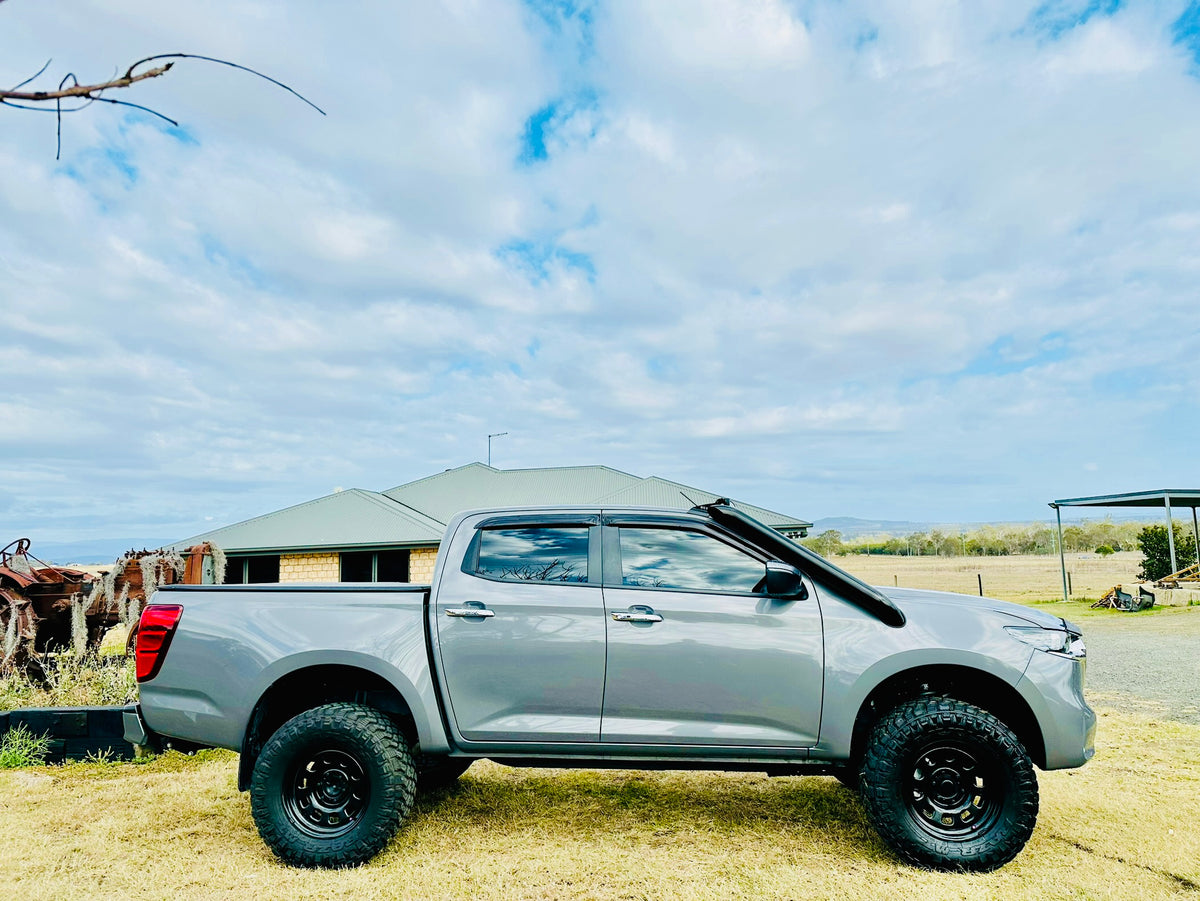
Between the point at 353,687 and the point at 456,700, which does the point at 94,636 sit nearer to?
the point at 353,687

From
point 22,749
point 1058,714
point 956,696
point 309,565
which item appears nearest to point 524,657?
point 956,696

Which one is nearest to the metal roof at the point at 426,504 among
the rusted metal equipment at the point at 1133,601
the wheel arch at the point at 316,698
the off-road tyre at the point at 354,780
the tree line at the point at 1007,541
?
the rusted metal equipment at the point at 1133,601

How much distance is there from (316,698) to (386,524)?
17238mm

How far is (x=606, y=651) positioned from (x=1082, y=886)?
Result: 103 inches

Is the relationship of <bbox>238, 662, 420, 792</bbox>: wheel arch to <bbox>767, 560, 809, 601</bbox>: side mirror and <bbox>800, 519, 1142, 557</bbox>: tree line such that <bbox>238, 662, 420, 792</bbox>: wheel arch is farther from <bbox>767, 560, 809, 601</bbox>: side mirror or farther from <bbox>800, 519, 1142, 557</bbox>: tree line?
<bbox>800, 519, 1142, 557</bbox>: tree line

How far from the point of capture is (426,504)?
24328 millimetres

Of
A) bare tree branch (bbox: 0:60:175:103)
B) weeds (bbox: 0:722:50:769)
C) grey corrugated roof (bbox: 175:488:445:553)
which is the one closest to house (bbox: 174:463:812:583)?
grey corrugated roof (bbox: 175:488:445:553)

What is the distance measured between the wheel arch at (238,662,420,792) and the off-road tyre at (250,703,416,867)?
0.69 ft

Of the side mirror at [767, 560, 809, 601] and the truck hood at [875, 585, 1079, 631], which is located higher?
the side mirror at [767, 560, 809, 601]

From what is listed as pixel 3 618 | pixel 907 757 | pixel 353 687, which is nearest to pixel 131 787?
pixel 353 687

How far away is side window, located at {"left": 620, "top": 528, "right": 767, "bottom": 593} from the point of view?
466cm

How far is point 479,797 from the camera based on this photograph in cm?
575

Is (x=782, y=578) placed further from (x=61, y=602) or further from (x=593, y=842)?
(x=61, y=602)

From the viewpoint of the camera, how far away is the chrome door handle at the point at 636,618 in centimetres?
448
